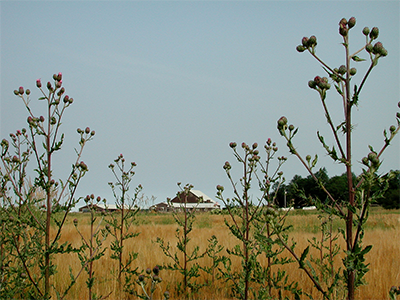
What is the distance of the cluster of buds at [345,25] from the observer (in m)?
1.73

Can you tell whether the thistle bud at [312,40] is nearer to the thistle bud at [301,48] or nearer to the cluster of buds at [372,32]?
the thistle bud at [301,48]

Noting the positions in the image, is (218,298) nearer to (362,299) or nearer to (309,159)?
(362,299)

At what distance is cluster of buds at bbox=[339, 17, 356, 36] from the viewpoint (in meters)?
1.73

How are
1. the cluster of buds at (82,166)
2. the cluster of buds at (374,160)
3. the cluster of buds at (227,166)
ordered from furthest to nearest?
the cluster of buds at (227,166) → the cluster of buds at (82,166) → the cluster of buds at (374,160)

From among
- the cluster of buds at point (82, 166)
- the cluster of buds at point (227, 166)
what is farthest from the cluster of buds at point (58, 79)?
the cluster of buds at point (227, 166)

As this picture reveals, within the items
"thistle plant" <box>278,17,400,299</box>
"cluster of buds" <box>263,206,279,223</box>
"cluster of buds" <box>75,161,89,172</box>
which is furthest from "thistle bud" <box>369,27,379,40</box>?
"cluster of buds" <box>75,161,89,172</box>

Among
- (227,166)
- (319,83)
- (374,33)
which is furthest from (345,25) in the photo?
(227,166)

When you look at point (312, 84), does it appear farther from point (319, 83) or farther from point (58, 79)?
point (58, 79)

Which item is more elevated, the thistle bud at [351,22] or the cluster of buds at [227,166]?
the thistle bud at [351,22]

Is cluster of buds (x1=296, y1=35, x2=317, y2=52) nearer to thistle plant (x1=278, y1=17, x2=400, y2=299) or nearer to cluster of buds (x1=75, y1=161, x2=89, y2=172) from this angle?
thistle plant (x1=278, y1=17, x2=400, y2=299)

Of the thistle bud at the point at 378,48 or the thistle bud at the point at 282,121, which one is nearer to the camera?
the thistle bud at the point at 378,48

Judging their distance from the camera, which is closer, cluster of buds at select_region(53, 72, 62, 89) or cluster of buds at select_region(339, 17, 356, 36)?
cluster of buds at select_region(339, 17, 356, 36)

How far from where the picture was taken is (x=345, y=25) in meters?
1.75

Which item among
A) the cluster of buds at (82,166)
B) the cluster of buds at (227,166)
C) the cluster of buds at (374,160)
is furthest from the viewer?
the cluster of buds at (227,166)
